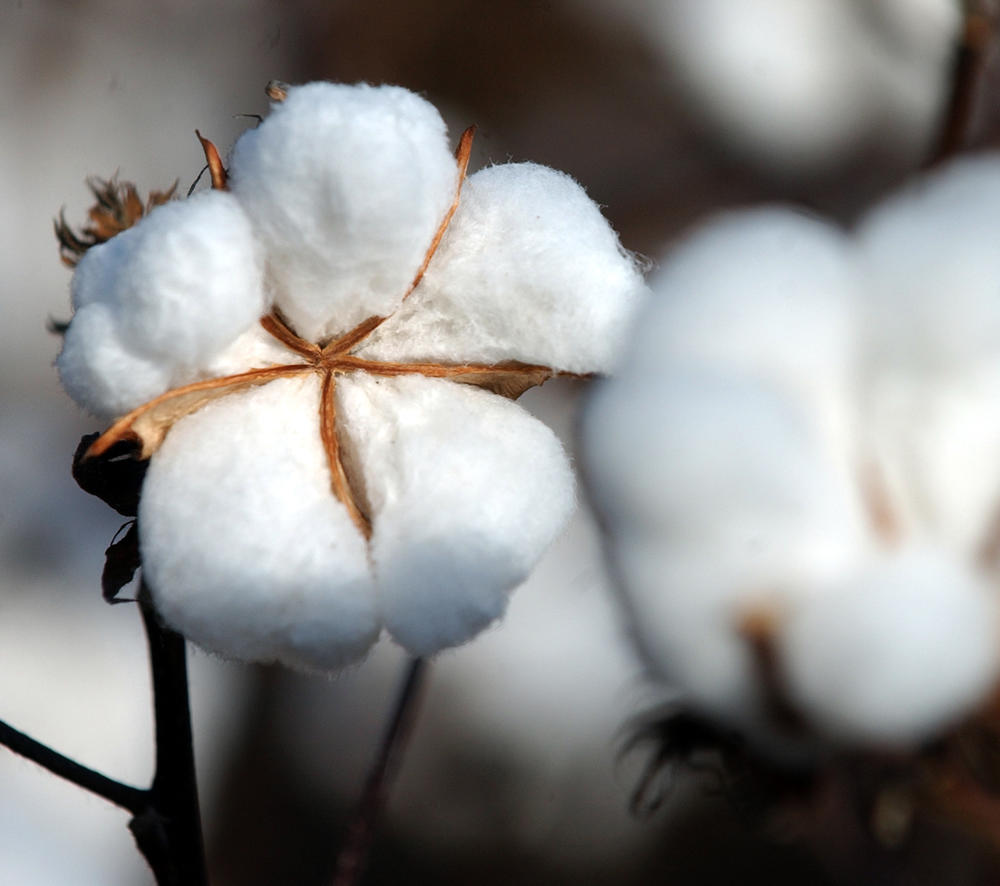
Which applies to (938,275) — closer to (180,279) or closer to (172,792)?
(180,279)

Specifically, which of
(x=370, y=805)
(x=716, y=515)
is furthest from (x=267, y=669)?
(x=716, y=515)

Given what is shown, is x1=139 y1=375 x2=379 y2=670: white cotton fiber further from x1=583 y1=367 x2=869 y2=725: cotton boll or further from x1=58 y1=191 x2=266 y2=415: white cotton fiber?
x1=583 y1=367 x2=869 y2=725: cotton boll

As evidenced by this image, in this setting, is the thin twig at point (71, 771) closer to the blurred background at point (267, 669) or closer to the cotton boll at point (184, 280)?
the cotton boll at point (184, 280)

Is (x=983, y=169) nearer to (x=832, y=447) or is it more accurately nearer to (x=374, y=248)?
(x=832, y=447)

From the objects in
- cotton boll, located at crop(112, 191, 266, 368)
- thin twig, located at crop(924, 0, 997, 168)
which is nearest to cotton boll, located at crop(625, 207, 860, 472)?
cotton boll, located at crop(112, 191, 266, 368)

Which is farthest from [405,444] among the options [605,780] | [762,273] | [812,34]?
[812,34]

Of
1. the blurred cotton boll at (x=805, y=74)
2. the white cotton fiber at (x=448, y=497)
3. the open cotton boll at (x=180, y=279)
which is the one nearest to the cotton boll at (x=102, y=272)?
the open cotton boll at (x=180, y=279)
